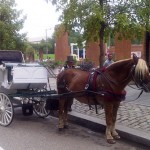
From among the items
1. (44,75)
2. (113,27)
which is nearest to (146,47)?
(113,27)

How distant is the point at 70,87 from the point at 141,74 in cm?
205

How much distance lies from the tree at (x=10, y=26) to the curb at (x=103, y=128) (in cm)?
1141

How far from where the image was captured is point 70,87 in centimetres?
757

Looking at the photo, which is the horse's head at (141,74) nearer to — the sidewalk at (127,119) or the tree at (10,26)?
the sidewalk at (127,119)

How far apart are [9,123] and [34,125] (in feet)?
2.17

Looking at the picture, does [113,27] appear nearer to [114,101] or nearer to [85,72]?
[85,72]

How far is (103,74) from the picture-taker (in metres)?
6.70

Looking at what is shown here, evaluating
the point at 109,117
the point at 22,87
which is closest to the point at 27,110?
the point at 22,87

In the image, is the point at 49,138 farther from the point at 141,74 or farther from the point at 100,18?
the point at 100,18

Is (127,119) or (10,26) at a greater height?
(10,26)

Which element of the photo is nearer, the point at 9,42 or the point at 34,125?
the point at 34,125

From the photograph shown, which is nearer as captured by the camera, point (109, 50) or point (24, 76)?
point (24, 76)

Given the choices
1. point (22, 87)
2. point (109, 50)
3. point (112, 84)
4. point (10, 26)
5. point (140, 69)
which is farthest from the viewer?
point (109, 50)

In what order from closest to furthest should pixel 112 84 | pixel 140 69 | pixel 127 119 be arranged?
pixel 140 69 → pixel 112 84 → pixel 127 119
